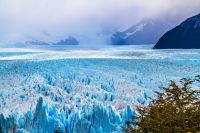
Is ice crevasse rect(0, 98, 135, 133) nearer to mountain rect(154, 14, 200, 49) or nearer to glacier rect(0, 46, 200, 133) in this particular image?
glacier rect(0, 46, 200, 133)

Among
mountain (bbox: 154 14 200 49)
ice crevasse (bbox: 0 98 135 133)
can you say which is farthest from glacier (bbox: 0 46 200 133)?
mountain (bbox: 154 14 200 49)

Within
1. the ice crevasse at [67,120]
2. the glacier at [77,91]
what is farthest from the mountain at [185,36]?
the ice crevasse at [67,120]

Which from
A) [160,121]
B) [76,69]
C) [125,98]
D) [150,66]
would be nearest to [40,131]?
[125,98]

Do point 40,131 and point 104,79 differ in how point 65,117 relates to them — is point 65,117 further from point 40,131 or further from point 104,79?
point 104,79

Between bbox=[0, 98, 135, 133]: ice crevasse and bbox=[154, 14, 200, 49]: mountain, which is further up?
bbox=[154, 14, 200, 49]: mountain

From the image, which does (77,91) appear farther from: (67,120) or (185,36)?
(185,36)

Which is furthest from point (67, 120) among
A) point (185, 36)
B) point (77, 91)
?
point (185, 36)
